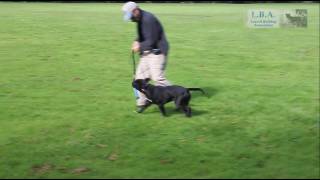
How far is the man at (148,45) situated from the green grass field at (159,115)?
0.83 metres

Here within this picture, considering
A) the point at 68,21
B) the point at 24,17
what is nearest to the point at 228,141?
the point at 68,21

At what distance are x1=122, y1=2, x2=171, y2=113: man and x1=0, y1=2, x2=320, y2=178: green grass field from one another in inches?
32.9

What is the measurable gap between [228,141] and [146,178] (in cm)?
224

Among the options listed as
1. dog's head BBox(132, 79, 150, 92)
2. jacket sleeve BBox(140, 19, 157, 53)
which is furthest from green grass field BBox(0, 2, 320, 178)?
jacket sleeve BBox(140, 19, 157, 53)

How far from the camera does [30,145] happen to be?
32.9 feet

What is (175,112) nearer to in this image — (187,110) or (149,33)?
(187,110)

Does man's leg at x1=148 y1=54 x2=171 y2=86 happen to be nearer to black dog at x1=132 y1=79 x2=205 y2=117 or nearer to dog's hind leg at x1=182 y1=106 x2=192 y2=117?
black dog at x1=132 y1=79 x2=205 y2=117

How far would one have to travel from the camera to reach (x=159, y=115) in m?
11.7

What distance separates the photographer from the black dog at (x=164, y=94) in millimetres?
11102

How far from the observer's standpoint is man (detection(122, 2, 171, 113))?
11.0 meters

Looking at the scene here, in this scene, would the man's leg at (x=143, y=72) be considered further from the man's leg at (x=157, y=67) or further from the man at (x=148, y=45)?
the man's leg at (x=157, y=67)

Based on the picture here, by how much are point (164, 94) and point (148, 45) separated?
981mm

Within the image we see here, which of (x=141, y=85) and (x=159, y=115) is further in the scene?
(x=159, y=115)

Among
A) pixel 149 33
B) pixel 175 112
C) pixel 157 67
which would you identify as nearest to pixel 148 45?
pixel 149 33
